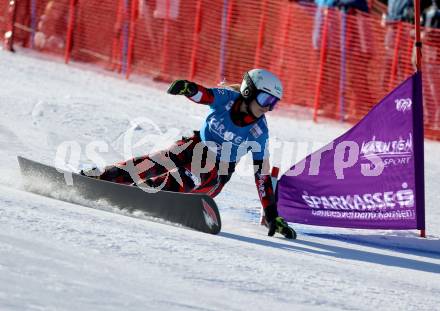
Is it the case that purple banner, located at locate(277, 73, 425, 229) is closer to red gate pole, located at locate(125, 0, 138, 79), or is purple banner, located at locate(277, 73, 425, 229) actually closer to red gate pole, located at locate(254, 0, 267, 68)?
red gate pole, located at locate(254, 0, 267, 68)

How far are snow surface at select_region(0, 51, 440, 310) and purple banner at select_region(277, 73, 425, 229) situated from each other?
0.24 metres

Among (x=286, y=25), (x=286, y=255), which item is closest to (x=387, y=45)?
(x=286, y=25)

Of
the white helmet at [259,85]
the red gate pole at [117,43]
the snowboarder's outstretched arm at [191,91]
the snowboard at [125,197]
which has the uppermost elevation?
the red gate pole at [117,43]

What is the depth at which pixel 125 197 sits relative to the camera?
7.98 m

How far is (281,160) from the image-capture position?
40.9ft

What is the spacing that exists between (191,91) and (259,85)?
550 mm

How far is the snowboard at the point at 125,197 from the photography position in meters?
7.61

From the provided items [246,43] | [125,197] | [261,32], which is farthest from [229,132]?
[246,43]

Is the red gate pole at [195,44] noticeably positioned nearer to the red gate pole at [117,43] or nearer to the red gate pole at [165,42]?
the red gate pole at [165,42]

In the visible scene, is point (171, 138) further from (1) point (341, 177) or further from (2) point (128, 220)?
(2) point (128, 220)

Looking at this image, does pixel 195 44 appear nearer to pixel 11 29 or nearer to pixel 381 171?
pixel 11 29

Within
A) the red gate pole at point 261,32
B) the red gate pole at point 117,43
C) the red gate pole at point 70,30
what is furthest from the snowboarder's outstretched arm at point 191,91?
the red gate pole at point 70,30

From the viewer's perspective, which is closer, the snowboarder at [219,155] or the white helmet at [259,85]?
the white helmet at [259,85]

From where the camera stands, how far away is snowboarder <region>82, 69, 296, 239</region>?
8234 millimetres
